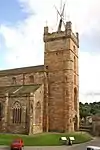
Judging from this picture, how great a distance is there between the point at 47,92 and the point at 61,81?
3.57m

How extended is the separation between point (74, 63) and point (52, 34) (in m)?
7.75

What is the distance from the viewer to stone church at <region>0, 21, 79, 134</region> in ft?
172

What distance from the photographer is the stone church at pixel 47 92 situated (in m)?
52.4

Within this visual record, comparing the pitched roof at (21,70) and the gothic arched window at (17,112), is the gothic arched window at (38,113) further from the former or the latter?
the pitched roof at (21,70)

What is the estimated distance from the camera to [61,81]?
56844 mm

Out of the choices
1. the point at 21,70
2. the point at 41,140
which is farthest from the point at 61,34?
the point at 41,140

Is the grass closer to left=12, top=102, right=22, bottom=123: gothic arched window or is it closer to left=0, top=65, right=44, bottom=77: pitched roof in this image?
left=12, top=102, right=22, bottom=123: gothic arched window

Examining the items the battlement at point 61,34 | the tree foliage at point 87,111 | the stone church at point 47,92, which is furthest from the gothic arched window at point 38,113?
the tree foliage at point 87,111

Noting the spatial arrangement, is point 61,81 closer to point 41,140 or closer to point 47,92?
point 47,92

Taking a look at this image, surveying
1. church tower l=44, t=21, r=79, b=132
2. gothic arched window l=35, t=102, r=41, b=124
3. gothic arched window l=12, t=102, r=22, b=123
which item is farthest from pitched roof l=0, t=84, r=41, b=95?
gothic arched window l=35, t=102, r=41, b=124

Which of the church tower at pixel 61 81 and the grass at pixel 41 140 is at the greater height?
the church tower at pixel 61 81

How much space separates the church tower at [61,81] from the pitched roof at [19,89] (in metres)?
3.00

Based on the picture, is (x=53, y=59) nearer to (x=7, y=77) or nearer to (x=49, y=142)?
(x=7, y=77)

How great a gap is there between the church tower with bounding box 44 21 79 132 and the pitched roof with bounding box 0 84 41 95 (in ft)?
9.86
